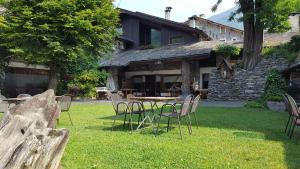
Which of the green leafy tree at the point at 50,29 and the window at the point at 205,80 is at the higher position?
the green leafy tree at the point at 50,29

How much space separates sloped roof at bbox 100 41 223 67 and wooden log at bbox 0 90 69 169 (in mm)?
16639

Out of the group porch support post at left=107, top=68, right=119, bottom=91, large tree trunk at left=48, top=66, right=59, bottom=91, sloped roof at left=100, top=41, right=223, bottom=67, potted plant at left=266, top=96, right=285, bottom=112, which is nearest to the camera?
potted plant at left=266, top=96, right=285, bottom=112

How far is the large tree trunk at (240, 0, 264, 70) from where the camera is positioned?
1764cm

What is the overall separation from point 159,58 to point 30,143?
1894 centimetres

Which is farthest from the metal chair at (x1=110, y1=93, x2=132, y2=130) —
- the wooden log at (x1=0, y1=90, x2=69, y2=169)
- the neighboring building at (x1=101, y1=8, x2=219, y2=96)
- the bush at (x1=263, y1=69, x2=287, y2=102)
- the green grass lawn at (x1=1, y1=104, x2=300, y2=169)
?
the neighboring building at (x1=101, y1=8, x2=219, y2=96)

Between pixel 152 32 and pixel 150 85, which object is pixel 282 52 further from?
pixel 152 32

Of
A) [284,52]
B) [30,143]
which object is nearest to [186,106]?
[30,143]

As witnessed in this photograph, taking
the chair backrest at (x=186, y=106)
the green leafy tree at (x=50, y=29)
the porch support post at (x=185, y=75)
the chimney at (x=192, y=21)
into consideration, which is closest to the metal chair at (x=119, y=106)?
the chair backrest at (x=186, y=106)

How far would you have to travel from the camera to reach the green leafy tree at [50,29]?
15805mm

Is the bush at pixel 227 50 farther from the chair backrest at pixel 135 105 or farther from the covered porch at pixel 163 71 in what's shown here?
the chair backrest at pixel 135 105

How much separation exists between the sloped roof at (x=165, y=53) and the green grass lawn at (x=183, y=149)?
12292 mm

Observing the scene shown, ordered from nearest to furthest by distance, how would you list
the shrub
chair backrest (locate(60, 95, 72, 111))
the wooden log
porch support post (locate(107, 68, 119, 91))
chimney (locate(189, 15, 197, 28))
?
1. the wooden log
2. chair backrest (locate(60, 95, 72, 111))
3. the shrub
4. porch support post (locate(107, 68, 119, 91))
5. chimney (locate(189, 15, 197, 28))

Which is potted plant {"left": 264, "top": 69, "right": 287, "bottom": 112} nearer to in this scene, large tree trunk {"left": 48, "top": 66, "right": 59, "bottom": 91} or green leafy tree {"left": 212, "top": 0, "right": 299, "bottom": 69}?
green leafy tree {"left": 212, "top": 0, "right": 299, "bottom": 69}

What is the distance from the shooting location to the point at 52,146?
2.79 metres
